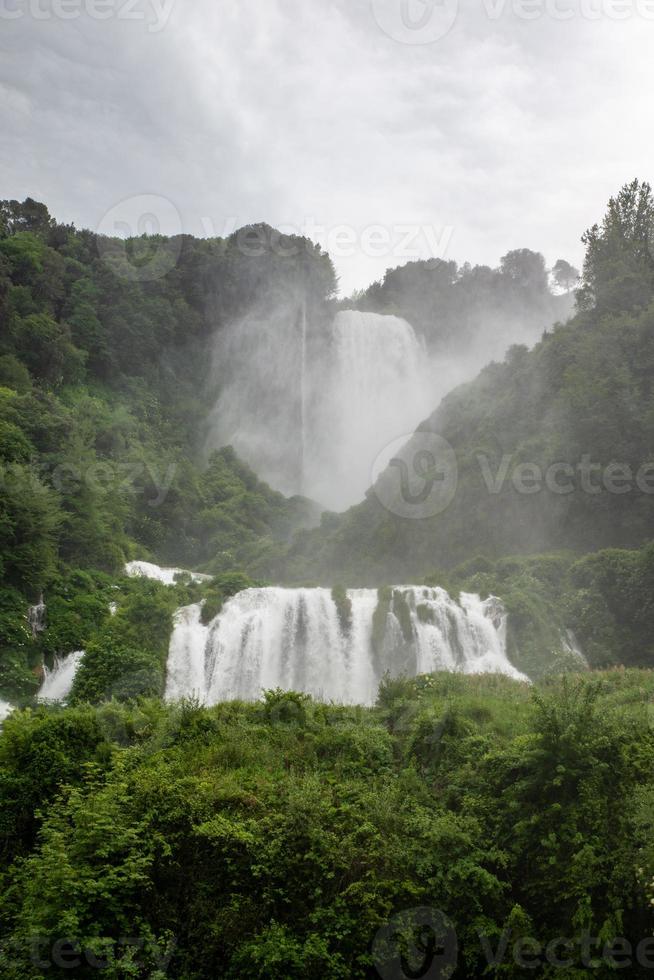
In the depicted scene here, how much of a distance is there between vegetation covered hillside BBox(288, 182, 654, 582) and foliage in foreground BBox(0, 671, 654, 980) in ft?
82.2

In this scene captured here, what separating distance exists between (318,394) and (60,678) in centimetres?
4107

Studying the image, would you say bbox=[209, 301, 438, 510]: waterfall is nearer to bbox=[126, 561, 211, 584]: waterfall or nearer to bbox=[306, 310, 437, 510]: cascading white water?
bbox=[306, 310, 437, 510]: cascading white water

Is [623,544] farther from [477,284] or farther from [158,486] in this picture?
[477,284]

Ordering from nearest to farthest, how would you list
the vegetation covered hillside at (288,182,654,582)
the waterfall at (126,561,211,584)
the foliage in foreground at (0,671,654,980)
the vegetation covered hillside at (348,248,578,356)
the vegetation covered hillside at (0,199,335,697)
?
the foliage in foreground at (0,671,654,980)
the vegetation covered hillside at (0,199,335,697)
the waterfall at (126,561,211,584)
the vegetation covered hillside at (288,182,654,582)
the vegetation covered hillside at (348,248,578,356)

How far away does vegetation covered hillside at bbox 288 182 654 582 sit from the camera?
31250 millimetres

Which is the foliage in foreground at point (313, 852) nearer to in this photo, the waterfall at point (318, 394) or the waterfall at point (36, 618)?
the waterfall at point (36, 618)

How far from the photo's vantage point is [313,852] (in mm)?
7008

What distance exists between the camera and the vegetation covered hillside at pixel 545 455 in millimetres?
31250

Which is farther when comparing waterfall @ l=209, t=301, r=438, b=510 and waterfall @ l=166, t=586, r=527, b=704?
waterfall @ l=209, t=301, r=438, b=510

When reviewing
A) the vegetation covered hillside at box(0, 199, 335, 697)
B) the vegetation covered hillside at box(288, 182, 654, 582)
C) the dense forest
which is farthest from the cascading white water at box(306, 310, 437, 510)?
the vegetation covered hillside at box(288, 182, 654, 582)

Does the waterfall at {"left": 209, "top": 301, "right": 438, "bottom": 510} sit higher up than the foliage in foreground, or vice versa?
the waterfall at {"left": 209, "top": 301, "right": 438, "bottom": 510}

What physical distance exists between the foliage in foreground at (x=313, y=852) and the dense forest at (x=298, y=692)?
0.11 feet

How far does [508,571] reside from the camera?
2844 cm

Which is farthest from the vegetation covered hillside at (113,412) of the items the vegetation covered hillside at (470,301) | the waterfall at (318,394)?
the vegetation covered hillside at (470,301)
